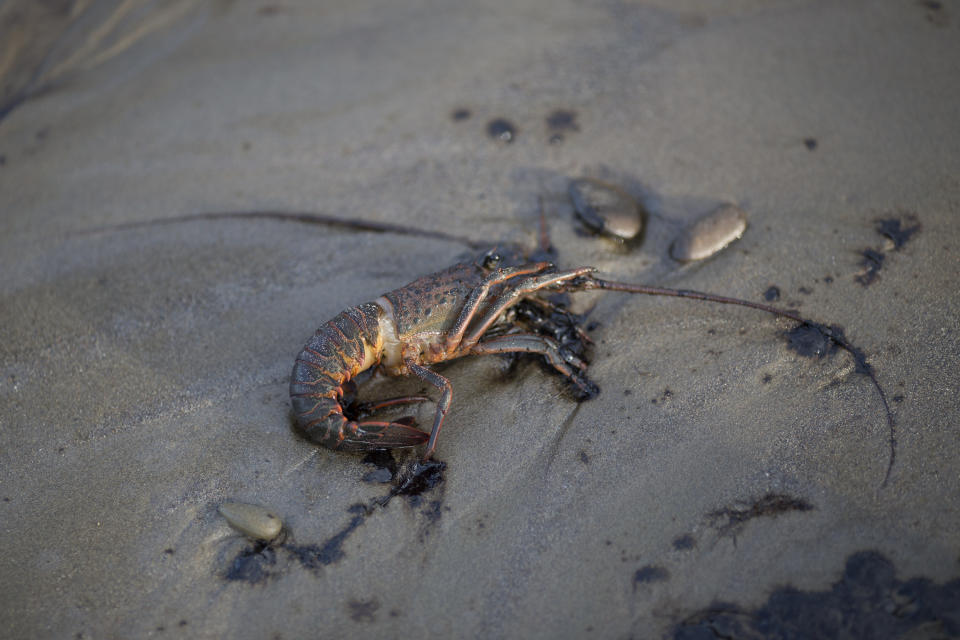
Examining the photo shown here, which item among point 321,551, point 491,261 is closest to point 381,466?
point 321,551

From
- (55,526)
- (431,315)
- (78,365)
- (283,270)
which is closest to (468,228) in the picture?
(431,315)

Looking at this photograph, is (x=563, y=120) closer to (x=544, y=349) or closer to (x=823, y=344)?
(x=544, y=349)

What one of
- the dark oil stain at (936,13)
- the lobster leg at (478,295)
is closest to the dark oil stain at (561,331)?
the lobster leg at (478,295)

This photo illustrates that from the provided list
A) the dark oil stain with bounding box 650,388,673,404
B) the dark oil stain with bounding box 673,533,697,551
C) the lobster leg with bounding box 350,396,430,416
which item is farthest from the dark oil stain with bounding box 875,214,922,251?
the lobster leg with bounding box 350,396,430,416

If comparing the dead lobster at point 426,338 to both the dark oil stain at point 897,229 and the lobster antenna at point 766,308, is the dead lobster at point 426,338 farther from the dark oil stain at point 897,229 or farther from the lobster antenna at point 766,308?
the dark oil stain at point 897,229

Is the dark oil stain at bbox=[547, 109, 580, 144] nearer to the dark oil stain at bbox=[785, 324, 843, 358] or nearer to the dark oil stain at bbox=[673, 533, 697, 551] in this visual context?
the dark oil stain at bbox=[785, 324, 843, 358]

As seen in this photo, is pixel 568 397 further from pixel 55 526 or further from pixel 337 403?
pixel 55 526
